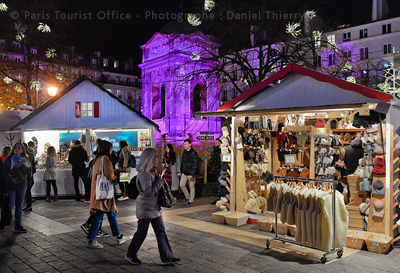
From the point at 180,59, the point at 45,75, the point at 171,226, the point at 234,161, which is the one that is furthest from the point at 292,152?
the point at 180,59

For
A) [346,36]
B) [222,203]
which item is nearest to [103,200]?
[222,203]

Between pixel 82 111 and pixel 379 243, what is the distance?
1113cm

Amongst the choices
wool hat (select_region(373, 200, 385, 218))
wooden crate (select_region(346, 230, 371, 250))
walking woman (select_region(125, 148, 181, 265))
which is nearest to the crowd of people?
walking woman (select_region(125, 148, 181, 265))

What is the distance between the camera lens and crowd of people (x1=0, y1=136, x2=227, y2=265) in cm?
548

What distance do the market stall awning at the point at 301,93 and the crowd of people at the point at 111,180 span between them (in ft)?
9.60

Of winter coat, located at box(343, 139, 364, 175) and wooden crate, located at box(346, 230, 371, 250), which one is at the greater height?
winter coat, located at box(343, 139, 364, 175)

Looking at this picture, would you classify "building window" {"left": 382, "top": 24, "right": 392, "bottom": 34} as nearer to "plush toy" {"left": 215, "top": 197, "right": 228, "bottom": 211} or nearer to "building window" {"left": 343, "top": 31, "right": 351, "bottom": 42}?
"building window" {"left": 343, "top": 31, "right": 351, "bottom": 42}

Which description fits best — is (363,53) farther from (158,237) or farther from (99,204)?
(158,237)

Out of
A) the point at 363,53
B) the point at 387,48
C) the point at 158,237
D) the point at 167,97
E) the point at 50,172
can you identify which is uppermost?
the point at 387,48

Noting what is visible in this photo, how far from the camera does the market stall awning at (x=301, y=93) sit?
693 cm

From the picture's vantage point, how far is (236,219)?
8297 mm

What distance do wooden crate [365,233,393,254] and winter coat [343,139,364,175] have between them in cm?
207

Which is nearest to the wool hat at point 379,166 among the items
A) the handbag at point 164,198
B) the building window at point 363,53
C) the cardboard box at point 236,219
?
the cardboard box at point 236,219

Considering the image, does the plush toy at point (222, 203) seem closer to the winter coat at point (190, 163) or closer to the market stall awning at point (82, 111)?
the winter coat at point (190, 163)
